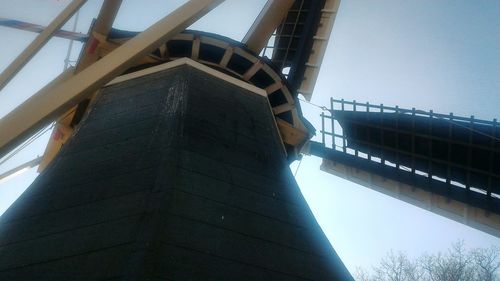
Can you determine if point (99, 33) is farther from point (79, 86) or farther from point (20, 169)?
point (79, 86)

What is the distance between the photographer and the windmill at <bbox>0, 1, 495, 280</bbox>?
224 centimetres

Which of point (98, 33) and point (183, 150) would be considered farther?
point (98, 33)

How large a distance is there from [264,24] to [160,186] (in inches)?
183

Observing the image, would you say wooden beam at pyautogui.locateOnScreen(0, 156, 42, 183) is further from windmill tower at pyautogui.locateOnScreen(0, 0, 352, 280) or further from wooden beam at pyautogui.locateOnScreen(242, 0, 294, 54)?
wooden beam at pyautogui.locateOnScreen(242, 0, 294, 54)

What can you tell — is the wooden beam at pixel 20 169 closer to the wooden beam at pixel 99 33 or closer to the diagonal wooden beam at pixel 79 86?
the wooden beam at pixel 99 33

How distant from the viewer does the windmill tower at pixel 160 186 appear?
2.20 meters

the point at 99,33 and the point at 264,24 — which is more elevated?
the point at 264,24

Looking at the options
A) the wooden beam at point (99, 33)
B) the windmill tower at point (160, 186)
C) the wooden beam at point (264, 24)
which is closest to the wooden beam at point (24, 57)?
the windmill tower at point (160, 186)

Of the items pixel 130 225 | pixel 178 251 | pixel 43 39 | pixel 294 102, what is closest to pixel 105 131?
pixel 43 39

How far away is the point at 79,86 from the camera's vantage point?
2023 millimetres

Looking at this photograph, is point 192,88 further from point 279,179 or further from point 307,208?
point 307,208

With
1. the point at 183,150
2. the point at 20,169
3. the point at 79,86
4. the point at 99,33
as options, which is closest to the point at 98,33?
the point at 99,33

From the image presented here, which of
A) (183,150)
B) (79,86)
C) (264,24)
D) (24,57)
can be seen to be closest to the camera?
(79,86)

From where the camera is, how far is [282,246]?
2.84 meters
